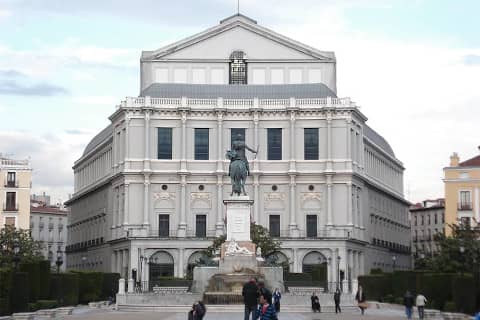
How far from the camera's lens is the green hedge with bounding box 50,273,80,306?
75562mm

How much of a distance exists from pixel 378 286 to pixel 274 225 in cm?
4001

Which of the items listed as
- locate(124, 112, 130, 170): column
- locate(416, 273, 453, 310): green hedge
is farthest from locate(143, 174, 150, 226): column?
locate(416, 273, 453, 310): green hedge

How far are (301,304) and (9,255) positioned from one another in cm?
3100

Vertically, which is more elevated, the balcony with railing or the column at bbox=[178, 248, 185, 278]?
the balcony with railing

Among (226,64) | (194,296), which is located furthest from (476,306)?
(226,64)

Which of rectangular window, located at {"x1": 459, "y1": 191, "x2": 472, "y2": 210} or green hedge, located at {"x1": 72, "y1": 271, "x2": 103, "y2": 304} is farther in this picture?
rectangular window, located at {"x1": 459, "y1": 191, "x2": 472, "y2": 210}

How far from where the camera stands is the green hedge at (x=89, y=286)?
88144 millimetres

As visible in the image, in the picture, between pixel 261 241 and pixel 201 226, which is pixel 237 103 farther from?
pixel 261 241

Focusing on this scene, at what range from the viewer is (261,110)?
131375 millimetres

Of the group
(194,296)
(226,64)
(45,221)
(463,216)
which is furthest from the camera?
(45,221)

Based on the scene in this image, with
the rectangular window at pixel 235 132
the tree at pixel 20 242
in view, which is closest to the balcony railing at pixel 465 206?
the rectangular window at pixel 235 132

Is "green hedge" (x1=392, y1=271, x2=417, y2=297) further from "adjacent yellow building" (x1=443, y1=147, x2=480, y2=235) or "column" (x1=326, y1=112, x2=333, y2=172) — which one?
"column" (x1=326, y1=112, x2=333, y2=172)

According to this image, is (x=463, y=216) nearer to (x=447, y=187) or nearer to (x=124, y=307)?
(x=447, y=187)

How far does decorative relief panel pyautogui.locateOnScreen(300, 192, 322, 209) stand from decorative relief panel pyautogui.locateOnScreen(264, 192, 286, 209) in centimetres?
206
